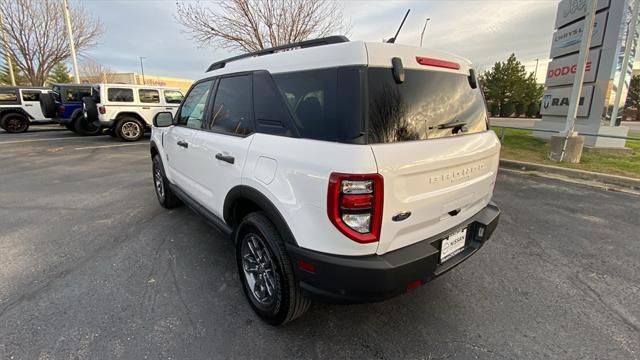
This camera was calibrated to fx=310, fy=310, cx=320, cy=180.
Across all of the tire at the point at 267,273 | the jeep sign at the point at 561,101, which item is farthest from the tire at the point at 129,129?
the jeep sign at the point at 561,101

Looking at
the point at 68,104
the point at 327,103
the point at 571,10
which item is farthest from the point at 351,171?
the point at 68,104

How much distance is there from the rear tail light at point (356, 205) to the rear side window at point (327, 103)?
0.23 m

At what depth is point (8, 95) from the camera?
1356cm

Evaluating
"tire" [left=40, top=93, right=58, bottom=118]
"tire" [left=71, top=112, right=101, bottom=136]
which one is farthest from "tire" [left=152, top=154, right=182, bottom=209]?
"tire" [left=40, top=93, right=58, bottom=118]

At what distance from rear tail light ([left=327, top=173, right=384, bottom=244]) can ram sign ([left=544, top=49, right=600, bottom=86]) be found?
33.5 feet

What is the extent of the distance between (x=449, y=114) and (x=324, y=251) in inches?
51.8

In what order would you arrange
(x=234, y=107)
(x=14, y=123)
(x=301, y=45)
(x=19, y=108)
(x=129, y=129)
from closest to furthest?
1. (x=301, y=45)
2. (x=234, y=107)
3. (x=129, y=129)
4. (x=19, y=108)
5. (x=14, y=123)

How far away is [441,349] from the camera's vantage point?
6.83 feet

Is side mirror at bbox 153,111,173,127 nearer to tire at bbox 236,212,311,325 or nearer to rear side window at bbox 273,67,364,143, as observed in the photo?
tire at bbox 236,212,311,325

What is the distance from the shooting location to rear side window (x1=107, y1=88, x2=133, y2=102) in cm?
1118

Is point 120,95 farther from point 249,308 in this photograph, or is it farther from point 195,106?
point 249,308

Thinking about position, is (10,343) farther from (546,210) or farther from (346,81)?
(546,210)

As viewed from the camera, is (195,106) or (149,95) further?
(149,95)

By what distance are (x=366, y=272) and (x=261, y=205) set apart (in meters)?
0.83
